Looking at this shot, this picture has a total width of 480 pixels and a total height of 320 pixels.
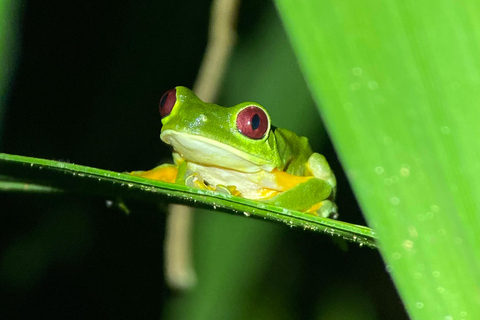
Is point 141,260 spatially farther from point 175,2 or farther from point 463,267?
point 463,267

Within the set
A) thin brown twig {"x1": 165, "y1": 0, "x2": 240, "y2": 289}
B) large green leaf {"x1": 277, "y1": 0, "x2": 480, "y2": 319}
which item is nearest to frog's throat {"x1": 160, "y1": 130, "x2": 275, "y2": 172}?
thin brown twig {"x1": 165, "y1": 0, "x2": 240, "y2": 289}

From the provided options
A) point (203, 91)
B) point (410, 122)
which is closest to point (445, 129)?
point (410, 122)

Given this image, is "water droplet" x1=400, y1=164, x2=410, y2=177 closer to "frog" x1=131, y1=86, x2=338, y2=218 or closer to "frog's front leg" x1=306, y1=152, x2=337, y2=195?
"frog" x1=131, y1=86, x2=338, y2=218

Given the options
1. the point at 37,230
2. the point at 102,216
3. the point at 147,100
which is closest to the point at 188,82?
the point at 147,100

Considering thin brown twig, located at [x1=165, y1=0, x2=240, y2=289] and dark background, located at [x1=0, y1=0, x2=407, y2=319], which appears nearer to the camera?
thin brown twig, located at [x1=165, y1=0, x2=240, y2=289]

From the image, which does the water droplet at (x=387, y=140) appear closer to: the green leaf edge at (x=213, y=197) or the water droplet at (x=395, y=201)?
the water droplet at (x=395, y=201)

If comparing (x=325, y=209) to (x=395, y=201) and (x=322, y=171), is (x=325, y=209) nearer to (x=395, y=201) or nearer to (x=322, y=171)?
(x=322, y=171)
